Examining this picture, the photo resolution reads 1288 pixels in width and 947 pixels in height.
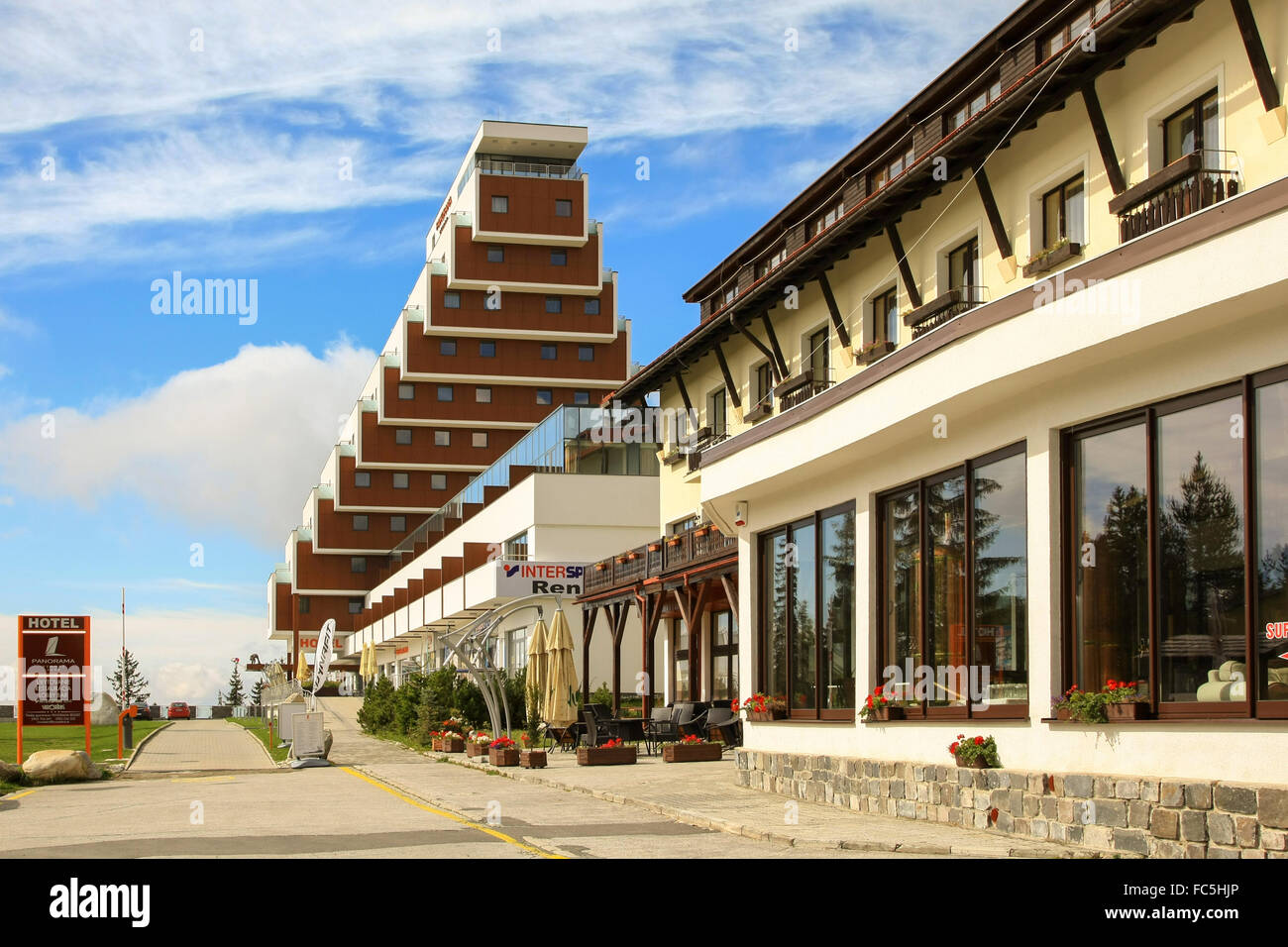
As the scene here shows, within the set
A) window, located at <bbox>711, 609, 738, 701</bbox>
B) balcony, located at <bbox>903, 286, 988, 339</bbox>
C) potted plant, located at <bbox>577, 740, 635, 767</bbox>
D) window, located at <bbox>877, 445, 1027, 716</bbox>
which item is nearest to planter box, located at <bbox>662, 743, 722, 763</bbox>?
potted plant, located at <bbox>577, 740, 635, 767</bbox>

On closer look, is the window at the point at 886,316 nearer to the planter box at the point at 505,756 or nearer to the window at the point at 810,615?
the window at the point at 810,615

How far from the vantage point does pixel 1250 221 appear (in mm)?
10375

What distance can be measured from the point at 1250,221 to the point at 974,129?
26.6 feet

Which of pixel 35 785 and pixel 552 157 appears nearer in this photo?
pixel 35 785

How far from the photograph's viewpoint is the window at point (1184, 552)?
1068 cm

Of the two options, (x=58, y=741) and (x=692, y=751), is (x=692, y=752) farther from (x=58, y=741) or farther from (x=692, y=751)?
(x=58, y=741)

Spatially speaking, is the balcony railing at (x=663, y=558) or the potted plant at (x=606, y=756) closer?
the potted plant at (x=606, y=756)

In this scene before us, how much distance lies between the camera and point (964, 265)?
67.1 ft

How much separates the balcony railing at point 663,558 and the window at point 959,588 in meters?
9.71

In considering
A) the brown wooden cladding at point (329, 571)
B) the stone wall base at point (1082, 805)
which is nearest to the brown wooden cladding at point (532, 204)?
the brown wooden cladding at point (329, 571)

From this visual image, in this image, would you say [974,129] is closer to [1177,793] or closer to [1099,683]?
[1099,683]

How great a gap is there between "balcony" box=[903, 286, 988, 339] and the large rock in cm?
1685

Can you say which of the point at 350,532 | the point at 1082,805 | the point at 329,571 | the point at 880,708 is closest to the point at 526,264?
the point at 350,532
